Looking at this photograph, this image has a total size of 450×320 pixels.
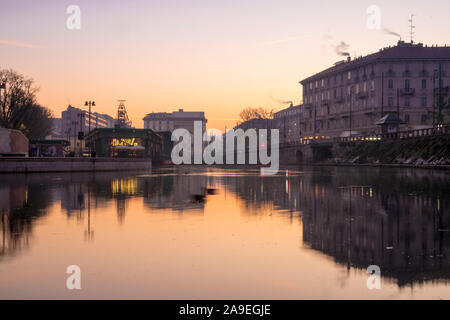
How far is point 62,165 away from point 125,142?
32963 millimetres

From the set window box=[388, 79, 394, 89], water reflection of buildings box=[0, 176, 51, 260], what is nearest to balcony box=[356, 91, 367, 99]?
window box=[388, 79, 394, 89]

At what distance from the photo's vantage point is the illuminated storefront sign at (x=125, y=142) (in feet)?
261

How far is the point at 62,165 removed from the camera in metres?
47.8

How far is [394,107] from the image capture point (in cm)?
10256

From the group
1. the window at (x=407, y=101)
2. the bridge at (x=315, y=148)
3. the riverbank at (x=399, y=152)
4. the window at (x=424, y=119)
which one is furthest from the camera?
the window at (x=407, y=101)

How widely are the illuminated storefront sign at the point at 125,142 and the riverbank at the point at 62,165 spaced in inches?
840

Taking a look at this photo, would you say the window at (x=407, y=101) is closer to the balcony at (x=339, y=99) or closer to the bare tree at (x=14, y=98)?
the balcony at (x=339, y=99)

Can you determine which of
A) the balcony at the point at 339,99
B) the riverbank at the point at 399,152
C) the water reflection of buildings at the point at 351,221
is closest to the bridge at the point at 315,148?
the riverbank at the point at 399,152

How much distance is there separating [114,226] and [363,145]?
80.2 meters

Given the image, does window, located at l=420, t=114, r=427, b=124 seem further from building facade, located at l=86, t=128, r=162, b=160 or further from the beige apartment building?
building facade, located at l=86, t=128, r=162, b=160

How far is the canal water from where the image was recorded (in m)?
6.77

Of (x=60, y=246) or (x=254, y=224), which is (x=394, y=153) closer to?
(x=254, y=224)

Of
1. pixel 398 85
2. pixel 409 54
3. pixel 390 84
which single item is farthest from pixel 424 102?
pixel 409 54
